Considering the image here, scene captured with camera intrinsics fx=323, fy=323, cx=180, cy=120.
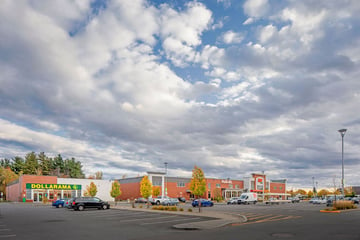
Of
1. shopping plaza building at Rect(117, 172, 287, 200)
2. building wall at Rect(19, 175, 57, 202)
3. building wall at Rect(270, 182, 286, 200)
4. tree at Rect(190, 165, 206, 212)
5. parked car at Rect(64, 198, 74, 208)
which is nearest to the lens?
tree at Rect(190, 165, 206, 212)

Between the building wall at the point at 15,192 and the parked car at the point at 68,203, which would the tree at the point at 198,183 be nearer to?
the parked car at the point at 68,203

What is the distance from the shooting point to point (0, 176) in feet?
319

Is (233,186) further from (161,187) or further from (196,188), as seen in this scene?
(196,188)

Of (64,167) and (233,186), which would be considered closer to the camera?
(233,186)

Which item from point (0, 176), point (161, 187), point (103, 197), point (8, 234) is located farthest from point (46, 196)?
point (8, 234)

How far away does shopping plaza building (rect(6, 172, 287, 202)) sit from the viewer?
68875 mm

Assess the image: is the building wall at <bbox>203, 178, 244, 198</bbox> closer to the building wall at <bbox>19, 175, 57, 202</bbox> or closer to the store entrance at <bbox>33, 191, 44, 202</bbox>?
the building wall at <bbox>19, 175, 57, 202</bbox>

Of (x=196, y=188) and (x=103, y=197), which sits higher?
(x=196, y=188)

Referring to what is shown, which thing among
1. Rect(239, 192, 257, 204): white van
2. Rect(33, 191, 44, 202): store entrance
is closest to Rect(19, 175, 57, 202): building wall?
Rect(33, 191, 44, 202): store entrance

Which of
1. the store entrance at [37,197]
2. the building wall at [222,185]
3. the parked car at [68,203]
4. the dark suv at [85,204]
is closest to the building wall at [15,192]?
the store entrance at [37,197]

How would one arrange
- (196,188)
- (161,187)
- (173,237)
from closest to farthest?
1. (173,237)
2. (196,188)
3. (161,187)

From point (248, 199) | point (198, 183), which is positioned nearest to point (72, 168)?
point (248, 199)

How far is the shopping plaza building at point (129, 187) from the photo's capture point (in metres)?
68.9

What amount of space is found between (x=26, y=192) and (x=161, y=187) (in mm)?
30948
